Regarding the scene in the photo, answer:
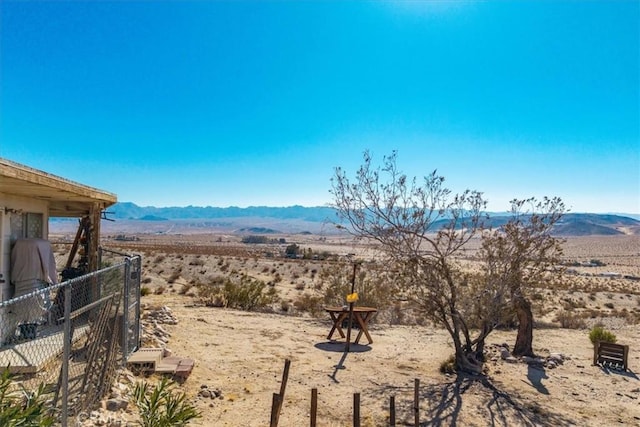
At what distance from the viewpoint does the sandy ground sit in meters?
7.16

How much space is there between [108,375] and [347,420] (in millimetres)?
3394

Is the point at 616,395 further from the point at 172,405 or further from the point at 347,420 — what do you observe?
the point at 172,405

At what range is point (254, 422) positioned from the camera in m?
6.58

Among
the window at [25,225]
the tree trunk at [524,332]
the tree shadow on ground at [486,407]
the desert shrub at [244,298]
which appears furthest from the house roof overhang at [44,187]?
the tree trunk at [524,332]

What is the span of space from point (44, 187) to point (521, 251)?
28.0ft

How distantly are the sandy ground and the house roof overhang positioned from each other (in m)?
3.61

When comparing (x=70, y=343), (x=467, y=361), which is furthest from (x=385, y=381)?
(x=70, y=343)

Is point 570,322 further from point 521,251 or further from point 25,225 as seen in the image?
point 25,225

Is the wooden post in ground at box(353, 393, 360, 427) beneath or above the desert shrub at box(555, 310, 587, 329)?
above

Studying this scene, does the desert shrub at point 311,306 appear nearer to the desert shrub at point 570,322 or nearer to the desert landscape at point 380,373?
the desert landscape at point 380,373

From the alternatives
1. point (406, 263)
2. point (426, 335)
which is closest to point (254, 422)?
point (406, 263)

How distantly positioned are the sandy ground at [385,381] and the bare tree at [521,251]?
5.99 feet

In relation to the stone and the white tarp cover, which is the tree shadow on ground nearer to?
the stone

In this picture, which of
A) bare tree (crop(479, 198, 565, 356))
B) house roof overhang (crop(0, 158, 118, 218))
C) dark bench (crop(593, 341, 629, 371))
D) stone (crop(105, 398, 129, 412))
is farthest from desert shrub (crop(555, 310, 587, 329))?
house roof overhang (crop(0, 158, 118, 218))
